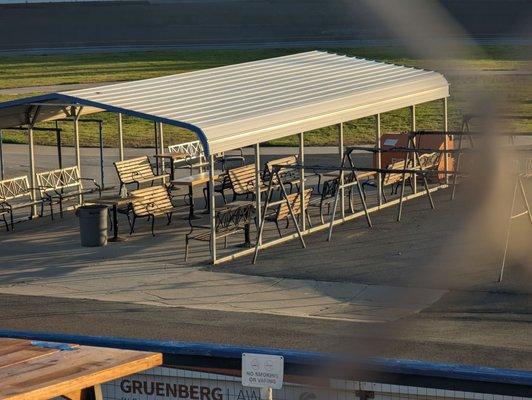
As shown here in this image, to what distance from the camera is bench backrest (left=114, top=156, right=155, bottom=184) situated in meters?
21.7

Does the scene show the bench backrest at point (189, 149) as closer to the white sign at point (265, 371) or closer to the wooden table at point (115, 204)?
the wooden table at point (115, 204)

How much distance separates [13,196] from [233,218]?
4829 millimetres

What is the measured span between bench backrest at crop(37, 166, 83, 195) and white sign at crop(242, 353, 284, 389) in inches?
642

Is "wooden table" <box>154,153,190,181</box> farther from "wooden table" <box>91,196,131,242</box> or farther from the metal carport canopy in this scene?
"wooden table" <box>91,196,131,242</box>

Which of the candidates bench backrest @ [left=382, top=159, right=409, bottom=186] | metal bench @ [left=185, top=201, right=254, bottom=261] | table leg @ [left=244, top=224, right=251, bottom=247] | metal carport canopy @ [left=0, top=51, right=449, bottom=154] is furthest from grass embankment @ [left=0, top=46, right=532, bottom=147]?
table leg @ [left=244, top=224, right=251, bottom=247]

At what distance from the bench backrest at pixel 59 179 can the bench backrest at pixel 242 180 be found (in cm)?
319

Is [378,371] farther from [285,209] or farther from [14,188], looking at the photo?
[14,188]

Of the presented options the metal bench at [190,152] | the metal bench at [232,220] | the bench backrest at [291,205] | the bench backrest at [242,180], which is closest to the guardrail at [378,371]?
the metal bench at [232,220]

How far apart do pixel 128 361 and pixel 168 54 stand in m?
47.3

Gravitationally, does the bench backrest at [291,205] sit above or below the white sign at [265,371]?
below

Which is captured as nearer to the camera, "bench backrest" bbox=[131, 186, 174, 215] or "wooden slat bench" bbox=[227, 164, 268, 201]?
"bench backrest" bbox=[131, 186, 174, 215]

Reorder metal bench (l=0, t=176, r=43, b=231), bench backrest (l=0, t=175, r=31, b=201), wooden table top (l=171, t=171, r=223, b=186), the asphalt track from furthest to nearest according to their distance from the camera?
the asphalt track
bench backrest (l=0, t=175, r=31, b=201)
wooden table top (l=171, t=171, r=223, b=186)
metal bench (l=0, t=176, r=43, b=231)

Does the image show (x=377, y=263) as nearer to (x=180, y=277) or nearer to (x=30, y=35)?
(x=180, y=277)

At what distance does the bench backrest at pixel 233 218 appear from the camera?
17.9m
